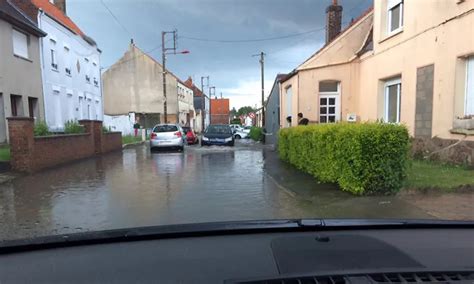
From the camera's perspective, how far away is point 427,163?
10484mm

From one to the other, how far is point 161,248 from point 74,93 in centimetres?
2307

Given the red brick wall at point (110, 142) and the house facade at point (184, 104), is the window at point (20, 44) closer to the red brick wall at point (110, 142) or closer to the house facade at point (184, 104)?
the red brick wall at point (110, 142)

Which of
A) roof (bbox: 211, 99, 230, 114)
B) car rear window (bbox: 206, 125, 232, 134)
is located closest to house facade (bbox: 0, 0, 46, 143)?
car rear window (bbox: 206, 125, 232, 134)

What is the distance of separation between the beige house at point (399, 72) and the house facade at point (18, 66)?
39.2 ft

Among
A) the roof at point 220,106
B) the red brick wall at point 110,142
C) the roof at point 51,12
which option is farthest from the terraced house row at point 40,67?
the roof at point 220,106

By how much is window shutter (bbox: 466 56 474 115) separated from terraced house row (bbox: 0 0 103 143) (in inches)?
631

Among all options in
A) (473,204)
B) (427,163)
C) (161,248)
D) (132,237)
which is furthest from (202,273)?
(427,163)

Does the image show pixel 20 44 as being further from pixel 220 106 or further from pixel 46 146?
pixel 220 106

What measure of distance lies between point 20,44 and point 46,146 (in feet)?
24.0

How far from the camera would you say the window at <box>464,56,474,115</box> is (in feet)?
31.2

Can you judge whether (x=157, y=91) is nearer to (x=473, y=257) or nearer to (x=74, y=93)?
(x=74, y=93)

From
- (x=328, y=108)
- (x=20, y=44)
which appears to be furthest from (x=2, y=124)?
(x=328, y=108)

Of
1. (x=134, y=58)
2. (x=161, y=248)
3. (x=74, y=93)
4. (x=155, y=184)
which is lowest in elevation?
(x=155, y=184)

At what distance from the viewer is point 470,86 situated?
959 cm
